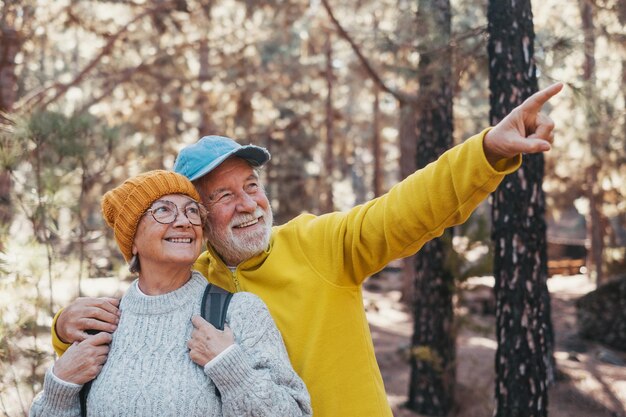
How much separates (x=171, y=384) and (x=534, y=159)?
402cm

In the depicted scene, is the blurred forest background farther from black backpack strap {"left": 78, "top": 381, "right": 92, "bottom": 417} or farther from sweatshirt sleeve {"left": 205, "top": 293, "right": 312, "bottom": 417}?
sweatshirt sleeve {"left": 205, "top": 293, "right": 312, "bottom": 417}

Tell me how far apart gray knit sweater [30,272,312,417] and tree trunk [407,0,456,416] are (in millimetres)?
5501

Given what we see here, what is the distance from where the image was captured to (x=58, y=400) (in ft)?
7.45

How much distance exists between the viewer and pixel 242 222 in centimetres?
268

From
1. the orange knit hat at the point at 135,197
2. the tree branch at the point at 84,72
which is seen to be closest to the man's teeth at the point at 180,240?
the orange knit hat at the point at 135,197

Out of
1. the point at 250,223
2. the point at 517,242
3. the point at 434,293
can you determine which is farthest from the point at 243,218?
the point at 434,293

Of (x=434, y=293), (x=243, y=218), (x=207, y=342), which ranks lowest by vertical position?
(x=434, y=293)

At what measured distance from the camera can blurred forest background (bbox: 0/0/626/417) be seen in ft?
17.4

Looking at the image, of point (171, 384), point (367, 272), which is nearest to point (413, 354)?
point (367, 272)

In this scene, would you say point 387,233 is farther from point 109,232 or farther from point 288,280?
point 109,232

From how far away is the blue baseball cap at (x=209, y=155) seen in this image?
2629 millimetres

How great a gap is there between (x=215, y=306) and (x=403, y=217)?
0.81 m

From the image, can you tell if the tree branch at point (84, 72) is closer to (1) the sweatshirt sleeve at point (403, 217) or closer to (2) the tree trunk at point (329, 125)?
(1) the sweatshirt sleeve at point (403, 217)

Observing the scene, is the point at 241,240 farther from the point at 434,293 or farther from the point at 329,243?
the point at 434,293
